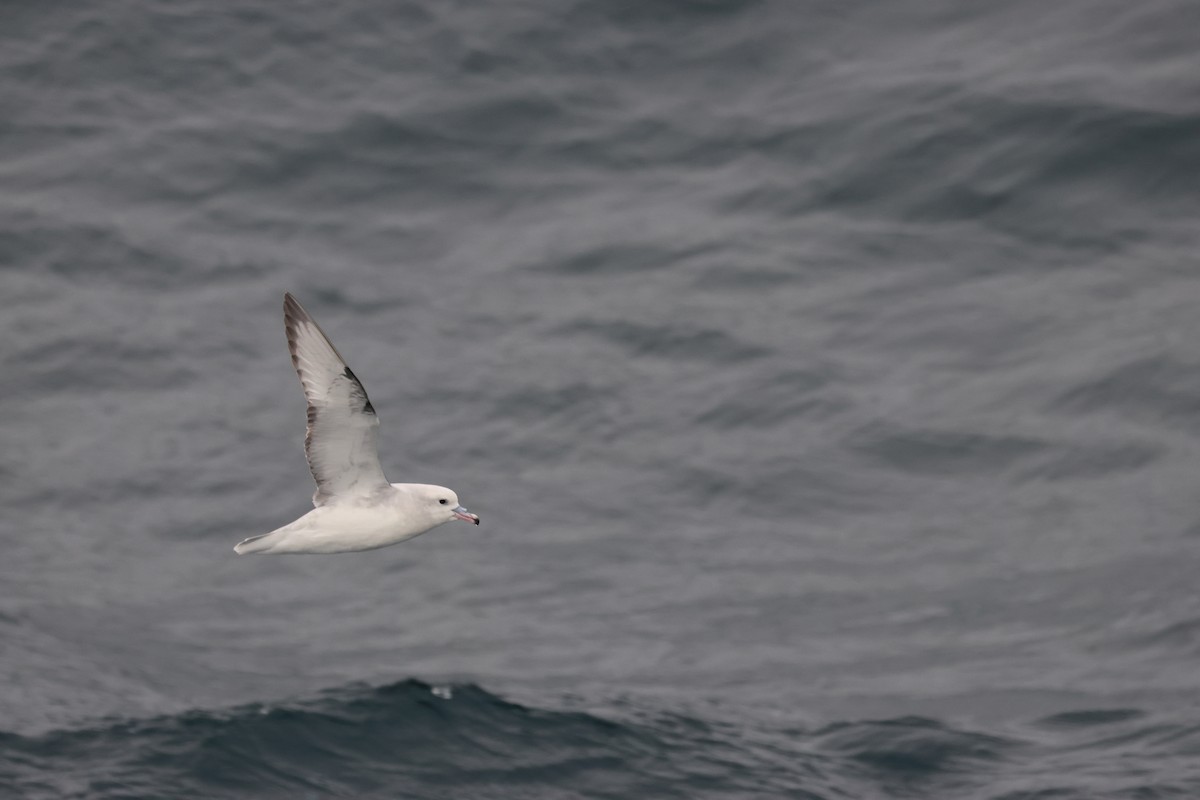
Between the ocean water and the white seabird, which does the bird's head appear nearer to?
the white seabird

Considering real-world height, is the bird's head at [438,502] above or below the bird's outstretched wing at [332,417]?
below

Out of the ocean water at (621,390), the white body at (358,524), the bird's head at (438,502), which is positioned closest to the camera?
the white body at (358,524)

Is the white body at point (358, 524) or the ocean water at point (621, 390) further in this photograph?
the ocean water at point (621, 390)

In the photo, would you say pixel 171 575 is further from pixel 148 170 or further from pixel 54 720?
pixel 148 170

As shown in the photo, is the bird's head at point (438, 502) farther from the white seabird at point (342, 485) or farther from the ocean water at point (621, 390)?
the ocean water at point (621, 390)

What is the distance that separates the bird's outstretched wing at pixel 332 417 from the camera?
504 inches

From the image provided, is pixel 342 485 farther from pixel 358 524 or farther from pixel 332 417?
pixel 332 417

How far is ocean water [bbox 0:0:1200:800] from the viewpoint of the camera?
17422 mm

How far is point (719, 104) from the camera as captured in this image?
23.1 metres

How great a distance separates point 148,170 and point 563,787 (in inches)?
426

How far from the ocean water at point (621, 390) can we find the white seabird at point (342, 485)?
3171 millimetres

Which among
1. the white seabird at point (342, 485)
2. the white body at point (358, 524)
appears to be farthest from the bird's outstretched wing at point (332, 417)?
the white body at point (358, 524)

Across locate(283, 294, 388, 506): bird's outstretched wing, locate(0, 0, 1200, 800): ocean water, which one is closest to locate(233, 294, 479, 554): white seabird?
locate(283, 294, 388, 506): bird's outstretched wing

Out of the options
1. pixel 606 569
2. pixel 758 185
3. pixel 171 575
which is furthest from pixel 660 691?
pixel 758 185
